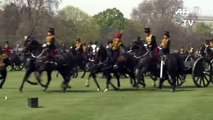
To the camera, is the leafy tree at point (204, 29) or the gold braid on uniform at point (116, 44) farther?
the leafy tree at point (204, 29)

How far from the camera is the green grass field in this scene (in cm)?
1470

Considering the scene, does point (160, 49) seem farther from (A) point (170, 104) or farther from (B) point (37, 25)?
(B) point (37, 25)

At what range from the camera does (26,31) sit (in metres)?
86.1

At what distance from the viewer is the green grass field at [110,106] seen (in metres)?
14.7

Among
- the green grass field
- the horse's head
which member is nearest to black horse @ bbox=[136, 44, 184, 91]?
the green grass field

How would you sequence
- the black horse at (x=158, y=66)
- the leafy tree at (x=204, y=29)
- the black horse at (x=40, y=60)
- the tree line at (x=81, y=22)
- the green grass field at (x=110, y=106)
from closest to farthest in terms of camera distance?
the green grass field at (x=110, y=106) < the black horse at (x=40, y=60) < the black horse at (x=158, y=66) < the tree line at (x=81, y=22) < the leafy tree at (x=204, y=29)

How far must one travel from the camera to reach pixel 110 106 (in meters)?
16.8

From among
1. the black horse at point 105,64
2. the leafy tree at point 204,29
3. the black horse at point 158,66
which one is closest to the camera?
the black horse at point 158,66

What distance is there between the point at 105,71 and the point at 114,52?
0.89 meters

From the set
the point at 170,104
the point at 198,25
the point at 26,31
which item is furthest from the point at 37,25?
the point at 170,104

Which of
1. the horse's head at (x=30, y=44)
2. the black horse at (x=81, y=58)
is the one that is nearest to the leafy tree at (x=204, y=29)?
the black horse at (x=81, y=58)

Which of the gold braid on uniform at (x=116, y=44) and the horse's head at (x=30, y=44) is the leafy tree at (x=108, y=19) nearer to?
the gold braid on uniform at (x=116, y=44)

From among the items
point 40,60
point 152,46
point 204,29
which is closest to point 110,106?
point 40,60

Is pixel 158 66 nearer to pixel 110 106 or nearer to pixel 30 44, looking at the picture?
pixel 30 44
